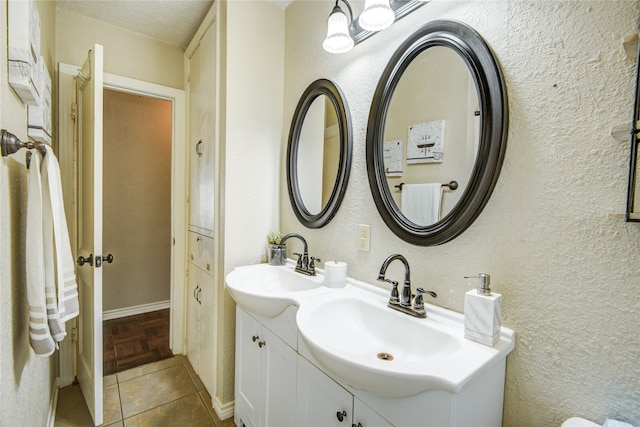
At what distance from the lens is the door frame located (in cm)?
200

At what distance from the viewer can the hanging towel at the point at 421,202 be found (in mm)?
1088

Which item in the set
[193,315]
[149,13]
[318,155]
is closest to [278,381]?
[318,155]

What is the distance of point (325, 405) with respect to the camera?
3.32 ft

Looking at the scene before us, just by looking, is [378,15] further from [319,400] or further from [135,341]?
[135,341]

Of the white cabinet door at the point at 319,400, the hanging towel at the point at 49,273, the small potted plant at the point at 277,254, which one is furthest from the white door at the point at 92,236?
the white cabinet door at the point at 319,400

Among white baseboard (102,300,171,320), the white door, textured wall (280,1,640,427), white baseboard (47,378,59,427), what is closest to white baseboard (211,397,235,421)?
the white door

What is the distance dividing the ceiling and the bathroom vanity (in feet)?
5.71

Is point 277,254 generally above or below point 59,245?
below

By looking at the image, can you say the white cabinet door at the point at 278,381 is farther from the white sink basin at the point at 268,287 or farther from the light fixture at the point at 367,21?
the light fixture at the point at 367,21

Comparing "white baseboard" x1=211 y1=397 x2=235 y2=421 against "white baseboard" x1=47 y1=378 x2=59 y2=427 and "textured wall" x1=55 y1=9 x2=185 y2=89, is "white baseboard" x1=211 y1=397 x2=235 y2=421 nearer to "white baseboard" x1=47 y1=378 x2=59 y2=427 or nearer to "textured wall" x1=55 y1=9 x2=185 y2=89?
"white baseboard" x1=47 y1=378 x2=59 y2=427

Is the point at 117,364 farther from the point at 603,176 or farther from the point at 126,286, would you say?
the point at 603,176

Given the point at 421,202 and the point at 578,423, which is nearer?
the point at 578,423

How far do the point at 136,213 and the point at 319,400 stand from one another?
2.98 metres

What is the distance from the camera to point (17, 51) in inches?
35.5
